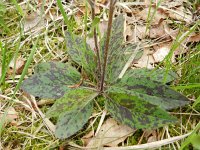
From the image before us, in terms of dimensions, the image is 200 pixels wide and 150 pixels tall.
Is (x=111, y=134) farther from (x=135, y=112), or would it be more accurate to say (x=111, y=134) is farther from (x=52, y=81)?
(x=52, y=81)

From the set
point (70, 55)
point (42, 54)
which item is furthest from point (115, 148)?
point (42, 54)

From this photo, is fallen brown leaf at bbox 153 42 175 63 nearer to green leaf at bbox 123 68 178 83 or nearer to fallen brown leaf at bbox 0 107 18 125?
green leaf at bbox 123 68 178 83

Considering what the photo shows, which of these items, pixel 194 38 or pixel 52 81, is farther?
pixel 194 38

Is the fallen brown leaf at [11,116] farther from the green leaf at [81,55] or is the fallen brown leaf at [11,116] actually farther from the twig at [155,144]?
the twig at [155,144]

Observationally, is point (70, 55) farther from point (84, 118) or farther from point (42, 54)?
point (84, 118)

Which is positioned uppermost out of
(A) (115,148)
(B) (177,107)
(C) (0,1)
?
(C) (0,1)

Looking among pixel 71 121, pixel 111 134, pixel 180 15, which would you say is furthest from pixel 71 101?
pixel 180 15

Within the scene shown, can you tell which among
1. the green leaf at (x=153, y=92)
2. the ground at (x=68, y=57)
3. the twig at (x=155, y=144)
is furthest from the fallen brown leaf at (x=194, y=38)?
the twig at (x=155, y=144)
